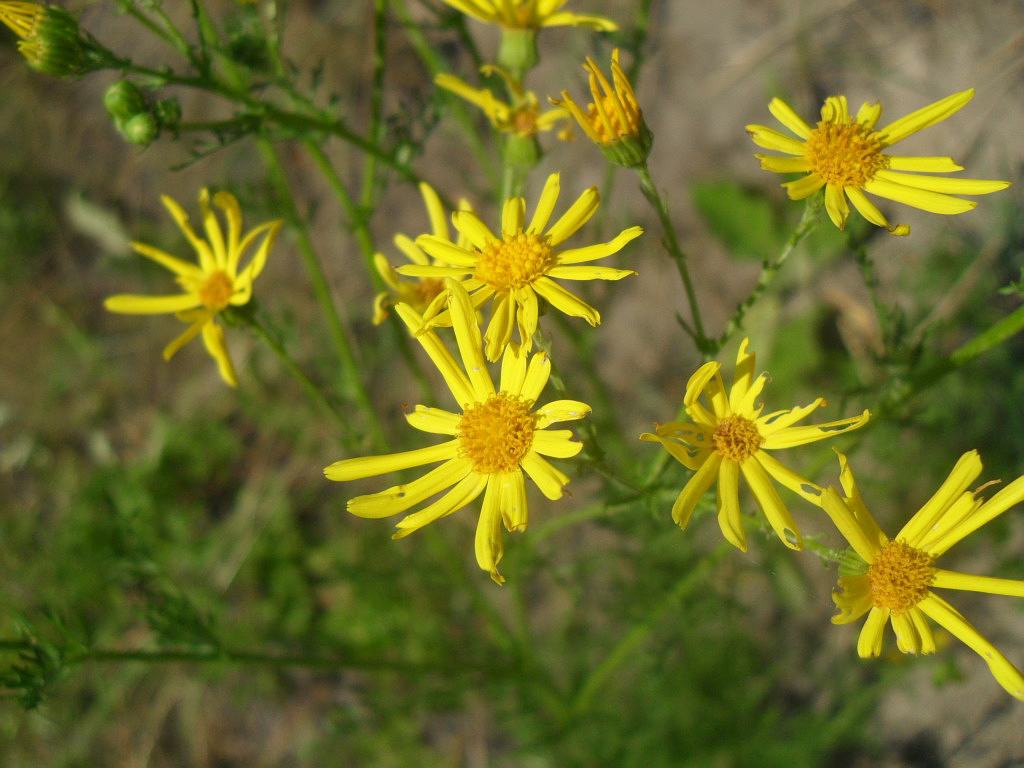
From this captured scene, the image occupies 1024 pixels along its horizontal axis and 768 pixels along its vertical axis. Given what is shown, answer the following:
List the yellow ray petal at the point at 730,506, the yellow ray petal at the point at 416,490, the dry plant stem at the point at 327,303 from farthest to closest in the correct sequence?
the dry plant stem at the point at 327,303, the yellow ray petal at the point at 416,490, the yellow ray petal at the point at 730,506

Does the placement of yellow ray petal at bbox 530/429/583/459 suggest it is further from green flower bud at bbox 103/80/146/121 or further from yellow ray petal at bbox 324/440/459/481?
green flower bud at bbox 103/80/146/121

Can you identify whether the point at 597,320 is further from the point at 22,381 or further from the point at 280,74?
the point at 22,381

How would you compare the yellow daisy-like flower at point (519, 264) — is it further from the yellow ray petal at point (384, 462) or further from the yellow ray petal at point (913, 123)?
the yellow ray petal at point (913, 123)

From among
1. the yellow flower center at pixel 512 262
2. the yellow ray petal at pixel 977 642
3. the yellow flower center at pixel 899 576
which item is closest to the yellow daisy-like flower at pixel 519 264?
the yellow flower center at pixel 512 262

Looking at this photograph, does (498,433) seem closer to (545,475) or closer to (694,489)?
(545,475)

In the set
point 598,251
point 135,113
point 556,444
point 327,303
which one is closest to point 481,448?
point 556,444

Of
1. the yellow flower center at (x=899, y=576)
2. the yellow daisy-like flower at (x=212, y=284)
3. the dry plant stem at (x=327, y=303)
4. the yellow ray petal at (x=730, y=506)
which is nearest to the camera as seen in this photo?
the yellow ray petal at (x=730, y=506)

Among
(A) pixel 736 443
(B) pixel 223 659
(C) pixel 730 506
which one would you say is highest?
(A) pixel 736 443

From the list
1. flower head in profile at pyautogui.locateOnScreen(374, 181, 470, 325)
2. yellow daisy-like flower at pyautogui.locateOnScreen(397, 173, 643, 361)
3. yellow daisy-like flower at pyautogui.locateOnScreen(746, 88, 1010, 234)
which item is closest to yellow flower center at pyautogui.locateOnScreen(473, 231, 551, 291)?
yellow daisy-like flower at pyautogui.locateOnScreen(397, 173, 643, 361)
